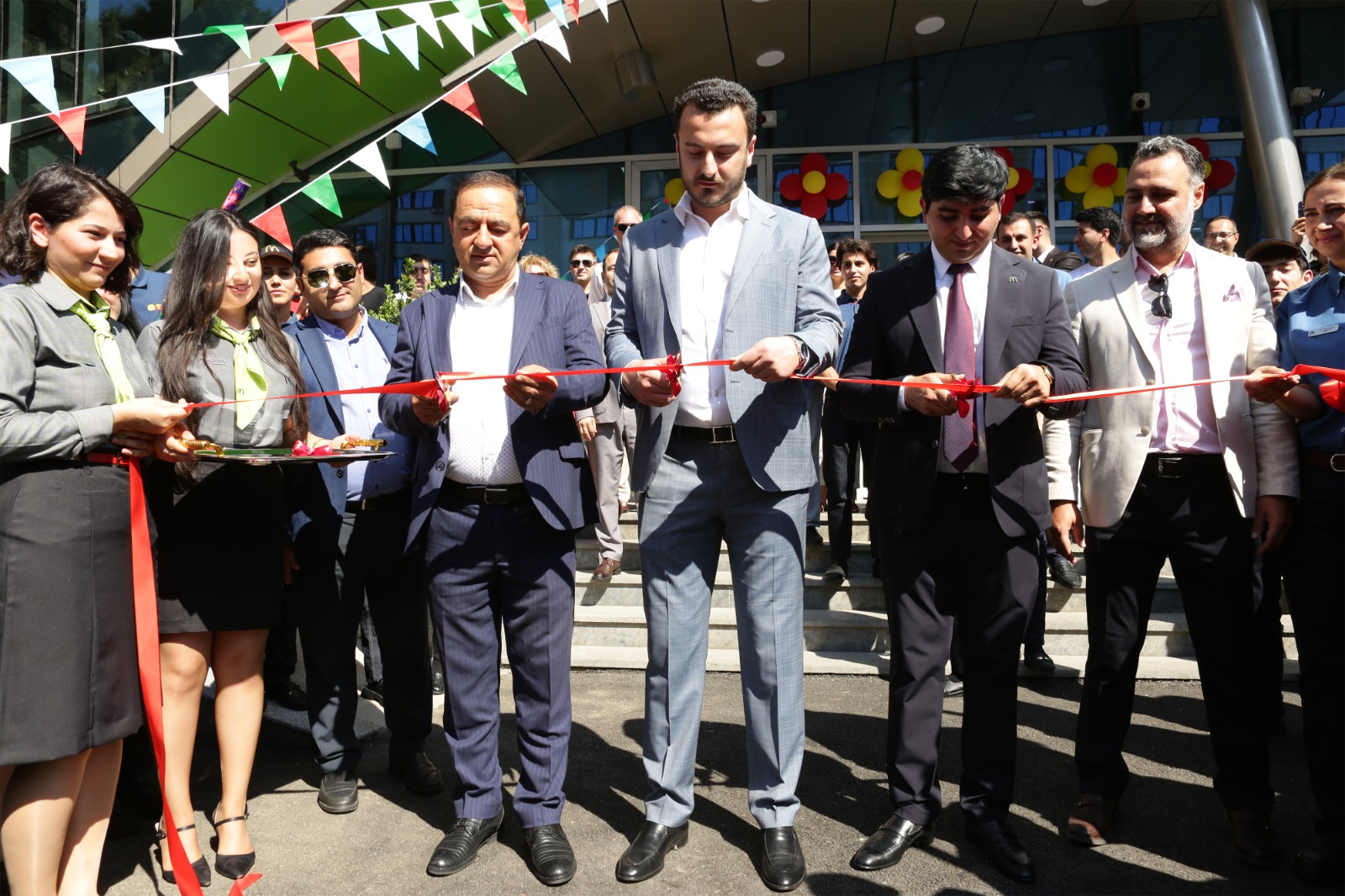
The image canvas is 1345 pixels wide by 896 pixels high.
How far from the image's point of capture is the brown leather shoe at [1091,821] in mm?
3135

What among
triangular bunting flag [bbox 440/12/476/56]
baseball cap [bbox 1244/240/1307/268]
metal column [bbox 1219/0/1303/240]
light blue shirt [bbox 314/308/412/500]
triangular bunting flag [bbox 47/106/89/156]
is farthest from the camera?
metal column [bbox 1219/0/1303/240]

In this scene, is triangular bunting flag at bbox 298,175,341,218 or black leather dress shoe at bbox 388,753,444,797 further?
triangular bunting flag at bbox 298,175,341,218

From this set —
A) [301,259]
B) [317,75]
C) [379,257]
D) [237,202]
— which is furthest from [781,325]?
[379,257]

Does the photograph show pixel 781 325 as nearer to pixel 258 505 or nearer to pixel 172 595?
pixel 258 505

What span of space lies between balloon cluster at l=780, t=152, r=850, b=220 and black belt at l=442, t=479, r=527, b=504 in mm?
10080

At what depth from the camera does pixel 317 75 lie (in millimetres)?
10734

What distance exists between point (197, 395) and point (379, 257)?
1027cm

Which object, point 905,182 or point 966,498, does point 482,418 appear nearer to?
point 966,498

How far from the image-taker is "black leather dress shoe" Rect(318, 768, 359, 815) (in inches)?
140

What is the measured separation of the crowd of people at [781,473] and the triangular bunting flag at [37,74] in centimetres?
365

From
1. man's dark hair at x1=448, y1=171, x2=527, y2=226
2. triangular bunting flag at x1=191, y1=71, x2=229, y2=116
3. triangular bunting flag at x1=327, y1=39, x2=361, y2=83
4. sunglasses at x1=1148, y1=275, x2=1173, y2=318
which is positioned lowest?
sunglasses at x1=1148, y1=275, x2=1173, y2=318

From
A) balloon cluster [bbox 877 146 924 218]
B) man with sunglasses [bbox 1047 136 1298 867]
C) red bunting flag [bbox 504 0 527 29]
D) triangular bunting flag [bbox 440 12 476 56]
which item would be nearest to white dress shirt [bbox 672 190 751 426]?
man with sunglasses [bbox 1047 136 1298 867]

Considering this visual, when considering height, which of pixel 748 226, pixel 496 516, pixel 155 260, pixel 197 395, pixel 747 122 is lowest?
pixel 496 516

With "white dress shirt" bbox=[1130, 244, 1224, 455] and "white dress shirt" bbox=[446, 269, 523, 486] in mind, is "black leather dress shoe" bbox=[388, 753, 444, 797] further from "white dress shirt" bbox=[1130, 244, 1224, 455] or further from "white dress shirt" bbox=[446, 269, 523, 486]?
"white dress shirt" bbox=[1130, 244, 1224, 455]
